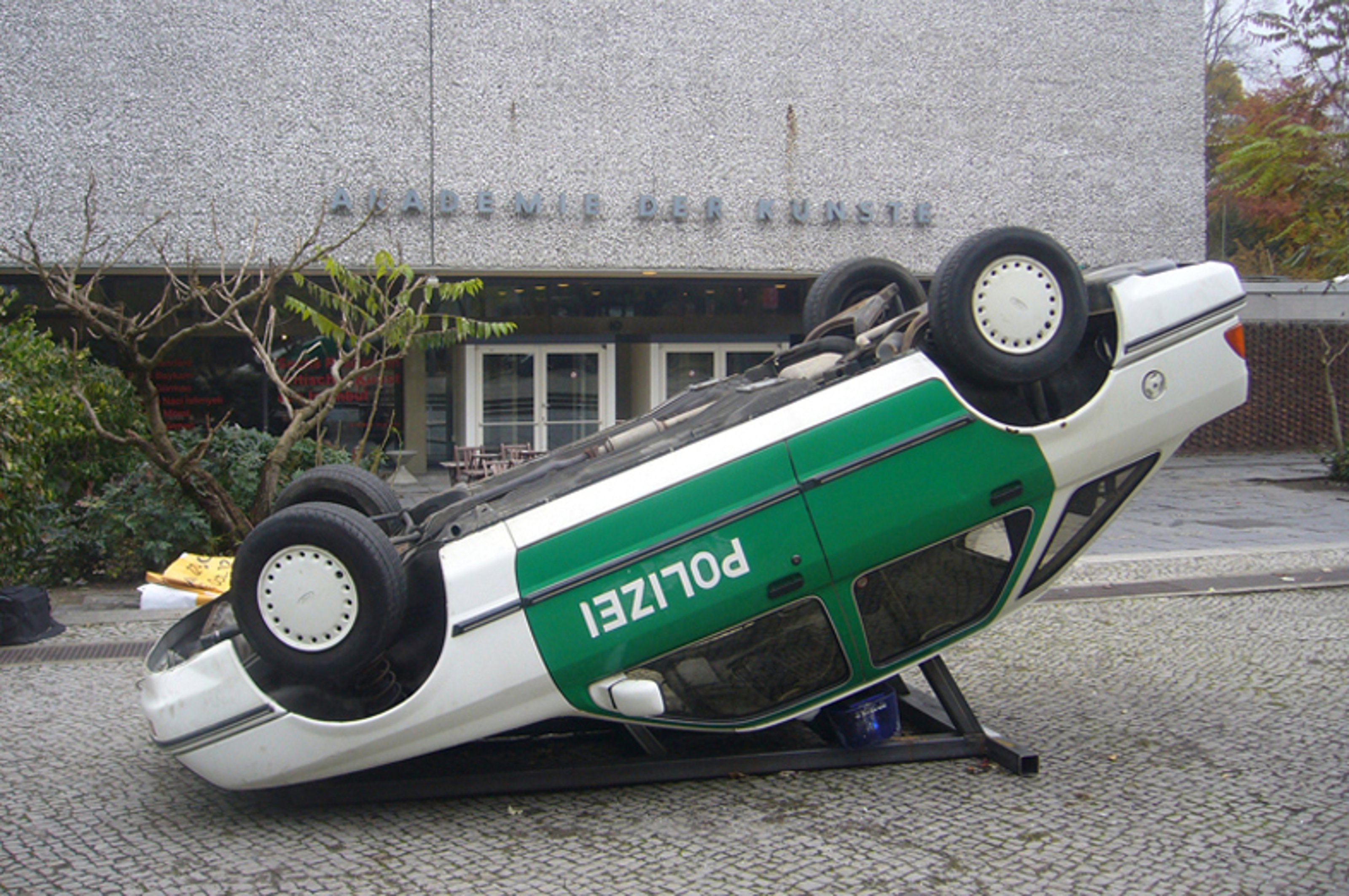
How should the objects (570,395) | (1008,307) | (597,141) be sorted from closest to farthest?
(1008,307) → (597,141) → (570,395)

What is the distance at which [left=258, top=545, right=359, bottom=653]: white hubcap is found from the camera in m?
4.28

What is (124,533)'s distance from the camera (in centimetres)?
977

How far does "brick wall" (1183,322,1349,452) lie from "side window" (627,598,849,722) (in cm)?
1888

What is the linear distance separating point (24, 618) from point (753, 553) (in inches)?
243

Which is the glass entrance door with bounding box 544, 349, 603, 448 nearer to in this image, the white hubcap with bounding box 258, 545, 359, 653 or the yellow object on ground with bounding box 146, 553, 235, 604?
the yellow object on ground with bounding box 146, 553, 235, 604

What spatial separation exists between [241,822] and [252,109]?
10924mm

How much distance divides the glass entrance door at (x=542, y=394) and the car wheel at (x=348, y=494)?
12392 mm

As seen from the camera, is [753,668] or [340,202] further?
[340,202]

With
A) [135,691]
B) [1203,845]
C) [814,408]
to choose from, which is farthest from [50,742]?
[1203,845]

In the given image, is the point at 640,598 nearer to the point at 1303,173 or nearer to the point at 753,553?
the point at 753,553

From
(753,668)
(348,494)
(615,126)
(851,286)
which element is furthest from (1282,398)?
(348,494)

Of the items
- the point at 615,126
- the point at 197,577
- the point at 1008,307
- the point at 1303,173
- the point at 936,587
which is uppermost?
the point at 615,126

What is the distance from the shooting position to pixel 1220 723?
18.8 feet

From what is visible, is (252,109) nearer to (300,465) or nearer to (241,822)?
(300,465)
